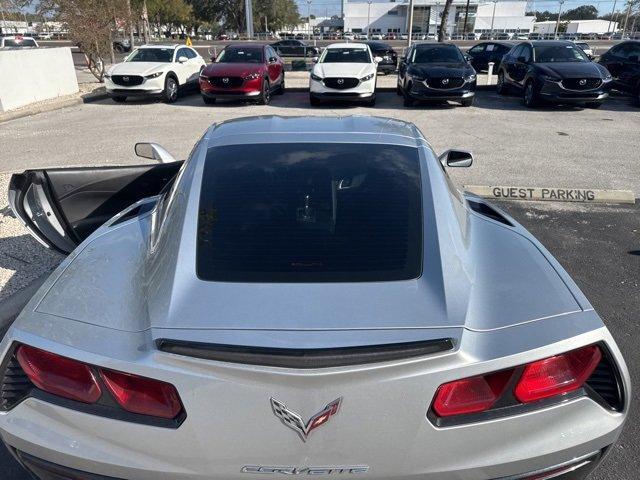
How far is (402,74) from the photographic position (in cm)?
1479

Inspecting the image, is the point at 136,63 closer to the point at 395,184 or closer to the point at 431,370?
the point at 395,184

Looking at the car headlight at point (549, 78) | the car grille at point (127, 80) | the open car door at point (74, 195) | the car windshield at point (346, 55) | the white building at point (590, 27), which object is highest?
the car windshield at point (346, 55)

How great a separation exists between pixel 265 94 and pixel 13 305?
11.6 m

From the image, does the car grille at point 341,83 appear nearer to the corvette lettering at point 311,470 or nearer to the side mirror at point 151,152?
the side mirror at point 151,152

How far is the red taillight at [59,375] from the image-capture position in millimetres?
1618

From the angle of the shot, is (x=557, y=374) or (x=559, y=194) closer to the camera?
(x=557, y=374)

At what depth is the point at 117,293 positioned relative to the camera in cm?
198

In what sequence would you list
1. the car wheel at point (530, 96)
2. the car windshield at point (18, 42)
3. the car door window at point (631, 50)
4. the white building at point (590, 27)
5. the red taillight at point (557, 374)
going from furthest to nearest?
the white building at point (590, 27)
the car windshield at point (18, 42)
the car door window at point (631, 50)
the car wheel at point (530, 96)
the red taillight at point (557, 374)

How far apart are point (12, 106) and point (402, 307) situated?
14548 mm

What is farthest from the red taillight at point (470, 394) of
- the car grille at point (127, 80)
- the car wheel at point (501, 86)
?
the car wheel at point (501, 86)

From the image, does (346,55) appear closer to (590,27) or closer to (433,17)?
(433,17)

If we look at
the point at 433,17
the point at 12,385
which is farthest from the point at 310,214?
the point at 433,17

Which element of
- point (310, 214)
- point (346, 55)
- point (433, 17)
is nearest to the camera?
point (310, 214)

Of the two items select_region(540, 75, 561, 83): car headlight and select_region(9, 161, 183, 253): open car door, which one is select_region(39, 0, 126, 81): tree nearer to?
select_region(540, 75, 561, 83): car headlight
